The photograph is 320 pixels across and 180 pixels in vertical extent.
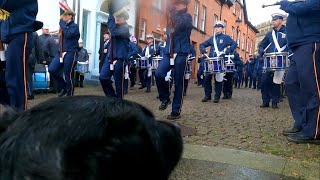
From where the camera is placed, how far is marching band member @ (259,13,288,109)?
29.6 feet

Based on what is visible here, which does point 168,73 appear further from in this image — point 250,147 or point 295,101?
point 250,147

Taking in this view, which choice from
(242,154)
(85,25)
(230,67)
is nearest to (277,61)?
(230,67)

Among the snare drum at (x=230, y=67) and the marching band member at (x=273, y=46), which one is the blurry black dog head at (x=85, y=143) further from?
the snare drum at (x=230, y=67)

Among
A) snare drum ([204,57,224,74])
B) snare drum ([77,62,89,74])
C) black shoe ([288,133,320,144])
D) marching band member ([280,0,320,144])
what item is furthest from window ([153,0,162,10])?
snare drum ([77,62,89,74])

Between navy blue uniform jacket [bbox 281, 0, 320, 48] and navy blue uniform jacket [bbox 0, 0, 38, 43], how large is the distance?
3.16 metres

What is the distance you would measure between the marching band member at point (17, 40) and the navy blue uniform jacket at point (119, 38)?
270cm

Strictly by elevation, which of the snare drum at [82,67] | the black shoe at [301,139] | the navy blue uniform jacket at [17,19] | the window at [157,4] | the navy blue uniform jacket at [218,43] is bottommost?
the black shoe at [301,139]

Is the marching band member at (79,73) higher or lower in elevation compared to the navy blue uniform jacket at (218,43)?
lower

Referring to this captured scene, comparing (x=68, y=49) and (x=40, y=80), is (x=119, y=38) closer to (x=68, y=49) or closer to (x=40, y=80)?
(x=68, y=49)

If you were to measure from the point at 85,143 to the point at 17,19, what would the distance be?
3852 mm

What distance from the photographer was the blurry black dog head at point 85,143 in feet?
2.60

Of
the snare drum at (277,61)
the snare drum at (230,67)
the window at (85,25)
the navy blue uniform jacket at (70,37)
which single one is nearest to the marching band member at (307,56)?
the snare drum at (277,61)

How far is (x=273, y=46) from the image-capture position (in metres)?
9.20

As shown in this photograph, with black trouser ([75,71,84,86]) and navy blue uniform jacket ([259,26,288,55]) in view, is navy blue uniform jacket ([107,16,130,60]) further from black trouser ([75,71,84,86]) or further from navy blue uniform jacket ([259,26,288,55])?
black trouser ([75,71,84,86])
